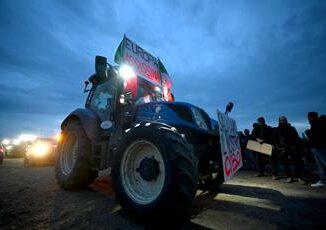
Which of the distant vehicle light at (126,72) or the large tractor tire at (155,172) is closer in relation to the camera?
the large tractor tire at (155,172)

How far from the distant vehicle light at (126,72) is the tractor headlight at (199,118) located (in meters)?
1.71

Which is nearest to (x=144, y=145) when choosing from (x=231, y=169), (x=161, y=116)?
(x=161, y=116)

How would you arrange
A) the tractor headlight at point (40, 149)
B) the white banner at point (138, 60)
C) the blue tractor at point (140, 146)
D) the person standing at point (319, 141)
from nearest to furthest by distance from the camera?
the blue tractor at point (140, 146)
the white banner at point (138, 60)
the person standing at point (319, 141)
the tractor headlight at point (40, 149)

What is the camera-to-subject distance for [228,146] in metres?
3.88

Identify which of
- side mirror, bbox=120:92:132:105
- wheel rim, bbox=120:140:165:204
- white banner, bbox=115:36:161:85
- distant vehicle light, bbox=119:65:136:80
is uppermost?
white banner, bbox=115:36:161:85

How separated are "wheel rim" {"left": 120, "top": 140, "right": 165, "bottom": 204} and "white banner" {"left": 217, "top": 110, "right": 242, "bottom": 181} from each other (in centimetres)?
106

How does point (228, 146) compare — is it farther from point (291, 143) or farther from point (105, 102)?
point (291, 143)

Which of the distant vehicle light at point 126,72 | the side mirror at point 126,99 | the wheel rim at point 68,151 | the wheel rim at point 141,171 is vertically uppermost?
the distant vehicle light at point 126,72

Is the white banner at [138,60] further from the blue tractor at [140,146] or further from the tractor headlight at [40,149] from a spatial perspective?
the tractor headlight at [40,149]

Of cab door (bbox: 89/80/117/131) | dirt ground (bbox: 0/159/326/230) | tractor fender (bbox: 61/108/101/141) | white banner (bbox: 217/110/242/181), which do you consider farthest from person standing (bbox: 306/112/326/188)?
tractor fender (bbox: 61/108/101/141)

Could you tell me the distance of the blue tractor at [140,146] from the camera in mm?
2791

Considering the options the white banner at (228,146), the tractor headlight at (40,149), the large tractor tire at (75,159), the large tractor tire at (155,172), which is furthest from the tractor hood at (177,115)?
the tractor headlight at (40,149)

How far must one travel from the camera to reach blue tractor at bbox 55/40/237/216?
2791 millimetres

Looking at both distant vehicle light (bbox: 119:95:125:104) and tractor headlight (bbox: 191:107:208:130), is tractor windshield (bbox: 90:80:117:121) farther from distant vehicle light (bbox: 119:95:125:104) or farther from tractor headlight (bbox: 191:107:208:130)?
tractor headlight (bbox: 191:107:208:130)
